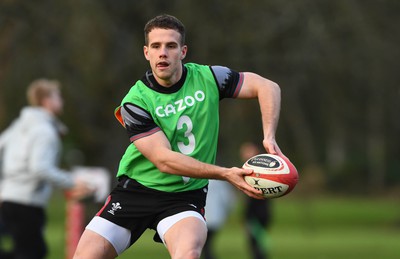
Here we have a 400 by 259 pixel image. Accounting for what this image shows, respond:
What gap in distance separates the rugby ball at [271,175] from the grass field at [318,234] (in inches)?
467

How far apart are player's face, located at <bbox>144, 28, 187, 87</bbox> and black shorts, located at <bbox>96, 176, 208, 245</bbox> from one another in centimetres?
84

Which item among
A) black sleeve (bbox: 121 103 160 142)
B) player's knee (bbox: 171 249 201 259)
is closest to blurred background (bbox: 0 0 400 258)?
black sleeve (bbox: 121 103 160 142)

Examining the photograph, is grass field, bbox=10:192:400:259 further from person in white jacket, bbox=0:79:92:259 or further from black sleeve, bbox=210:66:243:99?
black sleeve, bbox=210:66:243:99

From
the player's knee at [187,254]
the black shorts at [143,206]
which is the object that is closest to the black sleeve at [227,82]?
the black shorts at [143,206]

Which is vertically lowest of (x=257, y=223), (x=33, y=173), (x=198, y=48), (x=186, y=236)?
(x=186, y=236)

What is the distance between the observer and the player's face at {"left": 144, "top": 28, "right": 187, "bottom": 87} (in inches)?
289

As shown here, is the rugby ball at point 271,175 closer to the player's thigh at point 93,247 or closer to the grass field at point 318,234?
the player's thigh at point 93,247

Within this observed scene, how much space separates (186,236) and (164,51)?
1.28m

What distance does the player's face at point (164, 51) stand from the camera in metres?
7.35

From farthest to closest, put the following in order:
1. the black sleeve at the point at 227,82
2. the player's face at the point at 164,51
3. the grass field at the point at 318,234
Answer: the grass field at the point at 318,234 → the black sleeve at the point at 227,82 → the player's face at the point at 164,51

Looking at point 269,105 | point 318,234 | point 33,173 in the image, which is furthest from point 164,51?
point 318,234

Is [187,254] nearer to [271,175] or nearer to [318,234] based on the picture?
[271,175]

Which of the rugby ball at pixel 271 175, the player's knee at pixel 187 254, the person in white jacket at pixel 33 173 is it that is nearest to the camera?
the rugby ball at pixel 271 175

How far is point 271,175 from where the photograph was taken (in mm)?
6891
